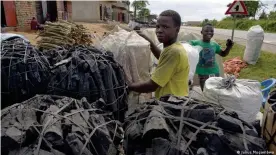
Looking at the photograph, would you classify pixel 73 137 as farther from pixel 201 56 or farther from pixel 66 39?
pixel 66 39

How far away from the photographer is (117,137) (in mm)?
1521

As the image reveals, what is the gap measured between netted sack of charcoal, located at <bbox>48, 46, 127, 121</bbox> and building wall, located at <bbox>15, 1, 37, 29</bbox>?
10.3m

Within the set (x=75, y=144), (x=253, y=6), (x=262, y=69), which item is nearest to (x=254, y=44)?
(x=262, y=69)

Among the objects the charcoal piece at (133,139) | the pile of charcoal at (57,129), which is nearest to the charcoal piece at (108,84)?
the pile of charcoal at (57,129)

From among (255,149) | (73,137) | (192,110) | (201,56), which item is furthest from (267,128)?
(201,56)

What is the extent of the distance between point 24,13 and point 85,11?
12.6m

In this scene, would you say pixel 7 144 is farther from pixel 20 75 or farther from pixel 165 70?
pixel 165 70

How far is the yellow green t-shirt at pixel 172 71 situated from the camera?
2236 millimetres

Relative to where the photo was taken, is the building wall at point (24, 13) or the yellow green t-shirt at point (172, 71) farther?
the building wall at point (24, 13)

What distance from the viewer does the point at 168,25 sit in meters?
2.34

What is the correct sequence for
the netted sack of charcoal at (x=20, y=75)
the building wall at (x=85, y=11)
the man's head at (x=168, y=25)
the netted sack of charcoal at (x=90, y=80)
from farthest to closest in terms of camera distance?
the building wall at (x=85, y=11) → the man's head at (x=168, y=25) → the netted sack of charcoal at (x=20, y=75) → the netted sack of charcoal at (x=90, y=80)

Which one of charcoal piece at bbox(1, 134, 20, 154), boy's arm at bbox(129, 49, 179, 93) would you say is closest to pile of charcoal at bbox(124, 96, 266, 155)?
charcoal piece at bbox(1, 134, 20, 154)

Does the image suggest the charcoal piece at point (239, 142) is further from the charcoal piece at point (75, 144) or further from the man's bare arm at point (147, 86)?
the man's bare arm at point (147, 86)

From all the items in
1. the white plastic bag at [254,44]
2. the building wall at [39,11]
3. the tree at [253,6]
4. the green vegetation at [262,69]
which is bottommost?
the green vegetation at [262,69]
